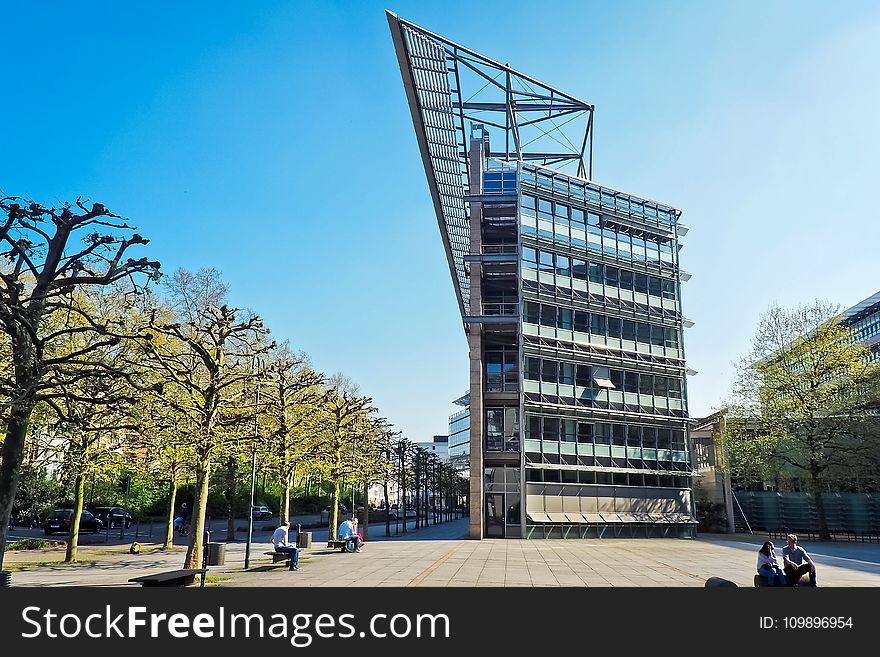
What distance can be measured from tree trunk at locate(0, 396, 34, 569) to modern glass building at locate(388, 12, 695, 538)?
3106 centimetres

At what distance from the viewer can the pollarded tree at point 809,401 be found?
41.5m

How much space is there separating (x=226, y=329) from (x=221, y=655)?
47.6 ft

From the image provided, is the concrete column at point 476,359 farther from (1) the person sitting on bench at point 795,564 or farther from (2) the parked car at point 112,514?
(1) the person sitting on bench at point 795,564

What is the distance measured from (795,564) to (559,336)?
97.8 ft

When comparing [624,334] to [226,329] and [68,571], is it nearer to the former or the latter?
[226,329]

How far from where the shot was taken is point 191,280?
38875 millimetres

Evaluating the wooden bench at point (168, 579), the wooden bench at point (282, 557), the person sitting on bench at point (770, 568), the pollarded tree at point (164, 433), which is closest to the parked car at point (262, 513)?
the pollarded tree at point (164, 433)

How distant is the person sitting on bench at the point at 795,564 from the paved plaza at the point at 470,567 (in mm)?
2897

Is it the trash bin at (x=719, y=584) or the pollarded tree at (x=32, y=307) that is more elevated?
the pollarded tree at (x=32, y=307)

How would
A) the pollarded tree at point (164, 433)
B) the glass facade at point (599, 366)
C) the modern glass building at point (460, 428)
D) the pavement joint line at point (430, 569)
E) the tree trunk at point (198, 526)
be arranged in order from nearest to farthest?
the pavement joint line at point (430, 569), the tree trunk at point (198, 526), the pollarded tree at point (164, 433), the glass facade at point (599, 366), the modern glass building at point (460, 428)

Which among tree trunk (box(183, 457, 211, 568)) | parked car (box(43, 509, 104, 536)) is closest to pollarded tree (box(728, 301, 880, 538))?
tree trunk (box(183, 457, 211, 568))

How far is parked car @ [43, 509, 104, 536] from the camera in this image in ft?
135

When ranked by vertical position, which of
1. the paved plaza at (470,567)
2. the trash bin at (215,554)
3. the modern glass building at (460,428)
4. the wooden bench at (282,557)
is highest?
the modern glass building at (460,428)

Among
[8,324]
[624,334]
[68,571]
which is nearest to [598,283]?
[624,334]
